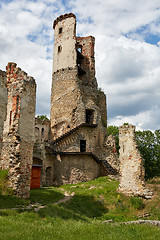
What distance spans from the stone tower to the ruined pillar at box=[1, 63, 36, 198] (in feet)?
32.9

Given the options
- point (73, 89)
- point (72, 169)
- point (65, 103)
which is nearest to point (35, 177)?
point (72, 169)

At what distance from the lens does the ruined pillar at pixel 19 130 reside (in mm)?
10000

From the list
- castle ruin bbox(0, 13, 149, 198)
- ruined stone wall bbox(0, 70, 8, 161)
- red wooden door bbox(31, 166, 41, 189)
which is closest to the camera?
castle ruin bbox(0, 13, 149, 198)

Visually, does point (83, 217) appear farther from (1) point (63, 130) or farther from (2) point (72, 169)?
(1) point (63, 130)

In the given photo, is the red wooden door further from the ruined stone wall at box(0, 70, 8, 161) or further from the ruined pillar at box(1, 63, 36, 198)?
the ruined stone wall at box(0, 70, 8, 161)

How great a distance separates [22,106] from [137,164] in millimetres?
7484

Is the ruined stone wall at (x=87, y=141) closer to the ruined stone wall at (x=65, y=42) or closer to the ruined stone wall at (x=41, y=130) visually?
the ruined stone wall at (x=41, y=130)

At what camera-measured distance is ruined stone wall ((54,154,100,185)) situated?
760 inches

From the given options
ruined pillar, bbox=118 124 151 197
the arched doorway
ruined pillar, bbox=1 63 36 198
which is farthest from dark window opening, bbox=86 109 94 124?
ruined pillar, bbox=1 63 36 198

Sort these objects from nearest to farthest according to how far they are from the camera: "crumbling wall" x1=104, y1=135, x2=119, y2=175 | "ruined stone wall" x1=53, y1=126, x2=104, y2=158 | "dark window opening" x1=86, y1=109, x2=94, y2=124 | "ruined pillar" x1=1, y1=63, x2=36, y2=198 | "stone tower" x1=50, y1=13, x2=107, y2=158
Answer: "ruined pillar" x1=1, y1=63, x2=36, y2=198 → "ruined stone wall" x1=53, y1=126, x2=104, y2=158 → "crumbling wall" x1=104, y1=135, x2=119, y2=175 → "stone tower" x1=50, y1=13, x2=107, y2=158 → "dark window opening" x1=86, y1=109, x2=94, y2=124

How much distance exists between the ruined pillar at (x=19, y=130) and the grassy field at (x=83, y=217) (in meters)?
0.99

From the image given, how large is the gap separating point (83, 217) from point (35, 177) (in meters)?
8.23

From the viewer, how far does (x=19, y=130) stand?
34.2ft

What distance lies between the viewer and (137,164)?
12789 mm
